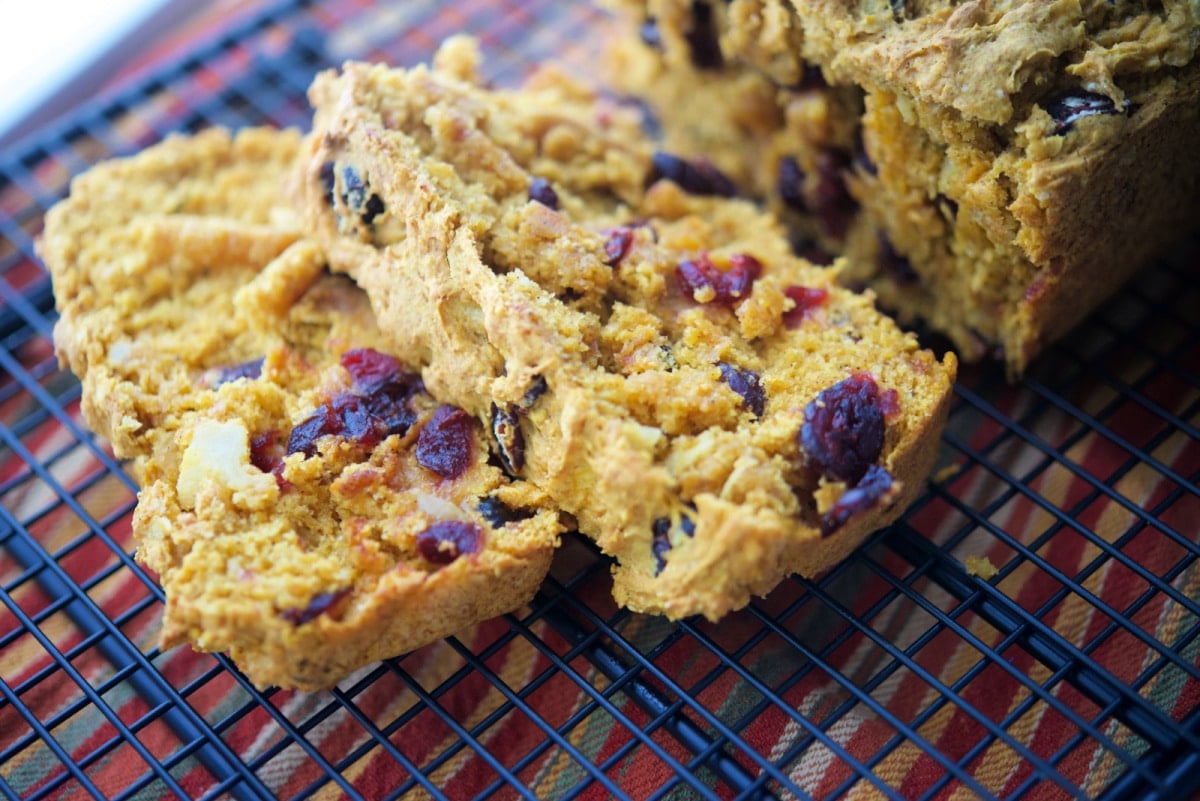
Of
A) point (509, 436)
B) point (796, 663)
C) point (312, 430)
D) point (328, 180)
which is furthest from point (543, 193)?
point (796, 663)

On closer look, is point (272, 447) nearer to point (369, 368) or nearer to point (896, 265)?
point (369, 368)

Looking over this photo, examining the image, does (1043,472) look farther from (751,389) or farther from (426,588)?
(426,588)

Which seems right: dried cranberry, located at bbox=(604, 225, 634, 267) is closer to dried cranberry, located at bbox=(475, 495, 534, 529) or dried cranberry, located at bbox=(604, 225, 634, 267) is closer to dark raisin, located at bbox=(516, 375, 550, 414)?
dark raisin, located at bbox=(516, 375, 550, 414)

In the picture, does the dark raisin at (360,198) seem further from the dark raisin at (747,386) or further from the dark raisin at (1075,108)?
the dark raisin at (1075,108)

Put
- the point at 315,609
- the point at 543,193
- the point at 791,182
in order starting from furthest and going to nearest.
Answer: the point at 791,182
the point at 543,193
the point at 315,609

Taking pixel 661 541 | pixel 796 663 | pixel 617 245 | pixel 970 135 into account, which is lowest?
pixel 796 663

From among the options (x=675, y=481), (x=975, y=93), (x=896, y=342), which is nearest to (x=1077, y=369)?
(x=896, y=342)
